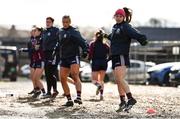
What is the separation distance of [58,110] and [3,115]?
4.11ft

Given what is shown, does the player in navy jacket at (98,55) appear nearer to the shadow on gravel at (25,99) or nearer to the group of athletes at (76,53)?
the group of athletes at (76,53)

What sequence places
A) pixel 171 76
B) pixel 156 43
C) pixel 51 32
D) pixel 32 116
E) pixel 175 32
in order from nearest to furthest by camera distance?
pixel 32 116 → pixel 51 32 → pixel 171 76 → pixel 156 43 → pixel 175 32

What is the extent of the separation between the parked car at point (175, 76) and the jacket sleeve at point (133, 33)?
43.8ft

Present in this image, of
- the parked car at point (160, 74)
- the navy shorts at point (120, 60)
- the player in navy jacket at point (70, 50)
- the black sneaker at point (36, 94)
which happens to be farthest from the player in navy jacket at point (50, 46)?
the parked car at point (160, 74)

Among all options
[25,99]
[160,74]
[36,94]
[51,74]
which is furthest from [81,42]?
[160,74]

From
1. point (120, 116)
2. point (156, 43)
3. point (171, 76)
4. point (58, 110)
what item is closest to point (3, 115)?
point (58, 110)

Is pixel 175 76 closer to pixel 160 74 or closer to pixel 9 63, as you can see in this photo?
pixel 160 74

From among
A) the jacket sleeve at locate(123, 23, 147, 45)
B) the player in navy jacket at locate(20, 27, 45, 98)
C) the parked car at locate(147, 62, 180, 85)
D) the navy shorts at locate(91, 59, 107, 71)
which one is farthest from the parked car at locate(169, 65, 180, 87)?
the jacket sleeve at locate(123, 23, 147, 45)

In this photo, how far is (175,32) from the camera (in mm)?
62250

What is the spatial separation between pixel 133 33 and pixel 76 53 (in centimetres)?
160

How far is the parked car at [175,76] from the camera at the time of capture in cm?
2411

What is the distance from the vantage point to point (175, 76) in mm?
24188

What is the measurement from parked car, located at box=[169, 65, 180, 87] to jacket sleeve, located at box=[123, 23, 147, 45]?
526 inches

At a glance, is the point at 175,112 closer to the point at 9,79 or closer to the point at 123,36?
the point at 123,36
